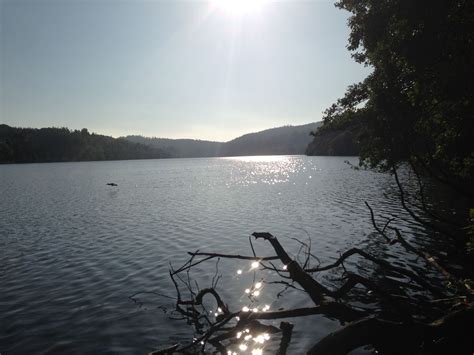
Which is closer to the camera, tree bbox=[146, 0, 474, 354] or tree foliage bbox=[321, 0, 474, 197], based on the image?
tree bbox=[146, 0, 474, 354]

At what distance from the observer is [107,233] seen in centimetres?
2892

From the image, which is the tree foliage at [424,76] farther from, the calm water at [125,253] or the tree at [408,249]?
the calm water at [125,253]

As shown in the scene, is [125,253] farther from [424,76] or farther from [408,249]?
[424,76]

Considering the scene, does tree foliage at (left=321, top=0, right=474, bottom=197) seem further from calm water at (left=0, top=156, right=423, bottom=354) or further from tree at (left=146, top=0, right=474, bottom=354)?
calm water at (left=0, top=156, right=423, bottom=354)

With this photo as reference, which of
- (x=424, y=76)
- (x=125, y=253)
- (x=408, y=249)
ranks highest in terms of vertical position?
(x=424, y=76)

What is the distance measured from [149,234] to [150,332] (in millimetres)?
16438

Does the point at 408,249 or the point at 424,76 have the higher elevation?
the point at 424,76

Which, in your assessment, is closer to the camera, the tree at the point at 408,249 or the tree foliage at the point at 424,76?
the tree at the point at 408,249

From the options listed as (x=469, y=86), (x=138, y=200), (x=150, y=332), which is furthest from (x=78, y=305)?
(x=138, y=200)

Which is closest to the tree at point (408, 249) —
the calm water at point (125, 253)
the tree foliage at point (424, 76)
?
the tree foliage at point (424, 76)

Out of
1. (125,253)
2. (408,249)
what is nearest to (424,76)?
(408,249)

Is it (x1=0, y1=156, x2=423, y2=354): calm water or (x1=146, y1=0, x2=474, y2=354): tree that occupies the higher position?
(x1=146, y1=0, x2=474, y2=354): tree

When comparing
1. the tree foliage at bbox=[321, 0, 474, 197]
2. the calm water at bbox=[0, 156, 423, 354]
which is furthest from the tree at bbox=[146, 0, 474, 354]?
the calm water at bbox=[0, 156, 423, 354]

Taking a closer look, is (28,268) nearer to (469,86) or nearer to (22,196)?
(469,86)
